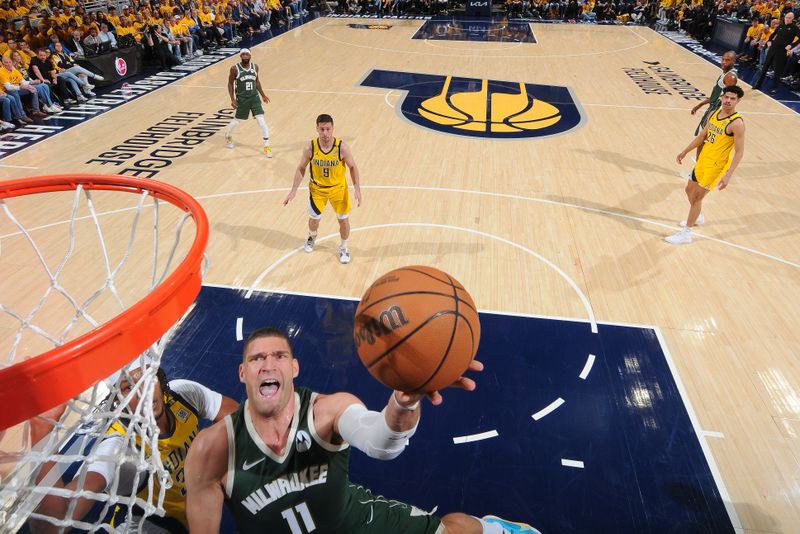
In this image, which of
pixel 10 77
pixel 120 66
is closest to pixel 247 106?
pixel 10 77

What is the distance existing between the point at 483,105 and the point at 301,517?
9.96 m

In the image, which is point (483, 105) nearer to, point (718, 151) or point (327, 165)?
point (718, 151)

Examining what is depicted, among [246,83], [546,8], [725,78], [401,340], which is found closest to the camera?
[401,340]

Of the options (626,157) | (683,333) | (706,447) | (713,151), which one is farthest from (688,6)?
(706,447)

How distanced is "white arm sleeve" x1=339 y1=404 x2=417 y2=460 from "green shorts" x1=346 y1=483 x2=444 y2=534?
49 centimetres

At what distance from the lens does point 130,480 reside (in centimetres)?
249

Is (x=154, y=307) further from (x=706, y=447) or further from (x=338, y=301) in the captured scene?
(x=706, y=447)

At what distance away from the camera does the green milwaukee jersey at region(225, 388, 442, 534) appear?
1998mm

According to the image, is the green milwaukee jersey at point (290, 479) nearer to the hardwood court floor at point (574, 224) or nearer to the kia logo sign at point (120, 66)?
the hardwood court floor at point (574, 224)

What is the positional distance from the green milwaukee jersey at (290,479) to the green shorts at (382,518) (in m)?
0.09

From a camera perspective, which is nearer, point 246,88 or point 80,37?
point 246,88

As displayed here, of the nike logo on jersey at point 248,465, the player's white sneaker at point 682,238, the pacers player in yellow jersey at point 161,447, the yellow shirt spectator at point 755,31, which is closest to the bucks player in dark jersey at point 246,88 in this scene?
the player's white sneaker at point 682,238

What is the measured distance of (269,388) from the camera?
203cm

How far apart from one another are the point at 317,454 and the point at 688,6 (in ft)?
79.3
